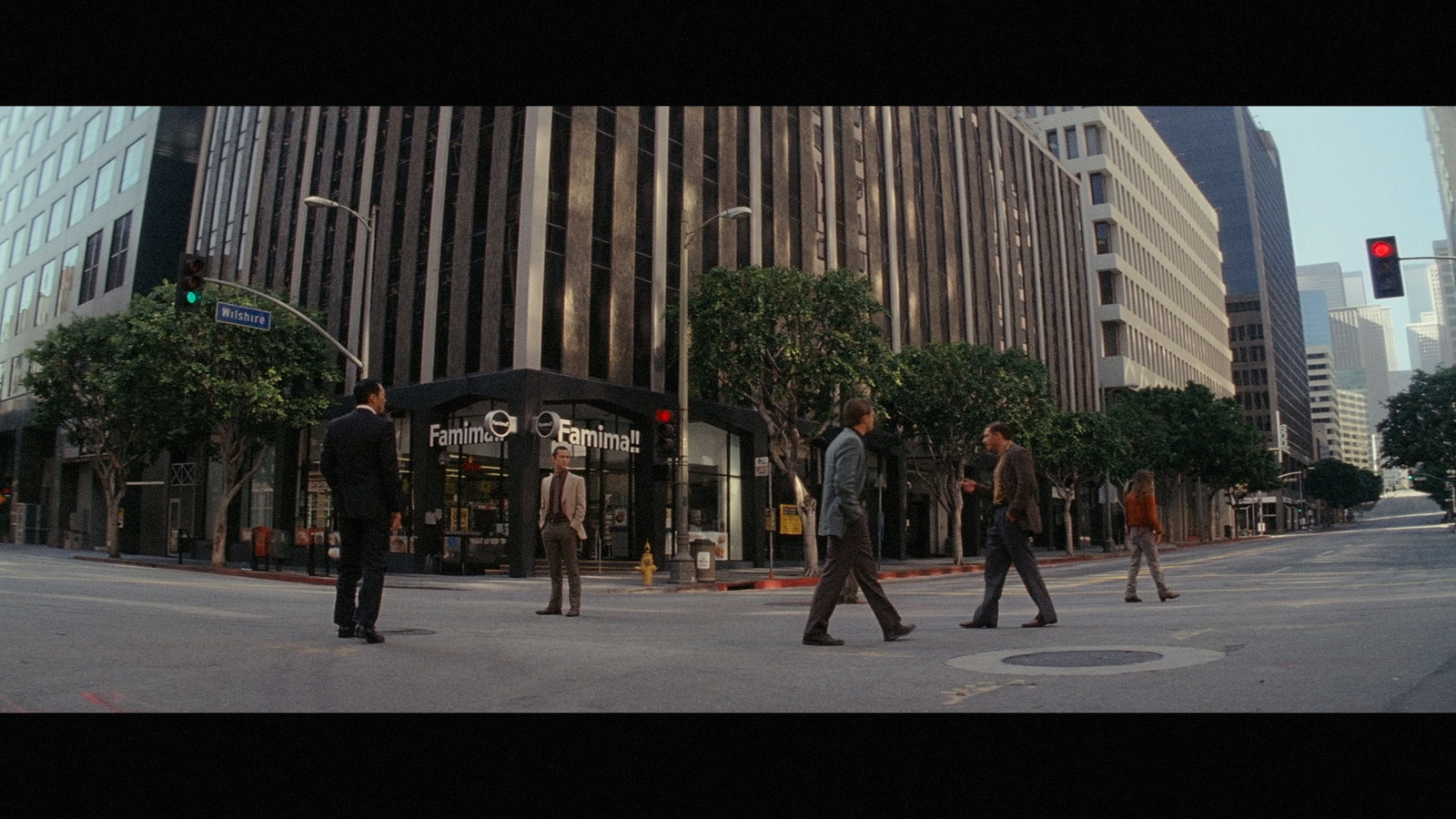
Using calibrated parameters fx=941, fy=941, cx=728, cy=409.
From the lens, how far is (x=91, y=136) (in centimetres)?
4831

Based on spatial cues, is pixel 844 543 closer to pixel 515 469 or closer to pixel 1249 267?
pixel 515 469

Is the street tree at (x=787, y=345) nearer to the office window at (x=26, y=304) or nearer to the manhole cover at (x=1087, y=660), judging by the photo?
the manhole cover at (x=1087, y=660)

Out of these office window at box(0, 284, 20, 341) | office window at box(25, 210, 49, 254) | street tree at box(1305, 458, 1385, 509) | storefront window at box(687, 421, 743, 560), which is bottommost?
storefront window at box(687, 421, 743, 560)

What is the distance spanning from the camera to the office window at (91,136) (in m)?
47.6

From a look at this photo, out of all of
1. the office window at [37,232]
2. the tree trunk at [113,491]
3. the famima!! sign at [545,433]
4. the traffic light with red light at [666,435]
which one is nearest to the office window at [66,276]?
the office window at [37,232]

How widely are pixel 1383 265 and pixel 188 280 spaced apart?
18491 mm

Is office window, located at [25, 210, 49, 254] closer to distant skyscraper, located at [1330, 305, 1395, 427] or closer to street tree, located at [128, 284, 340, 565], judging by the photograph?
street tree, located at [128, 284, 340, 565]

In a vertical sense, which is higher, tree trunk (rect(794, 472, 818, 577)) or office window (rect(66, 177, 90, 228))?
office window (rect(66, 177, 90, 228))

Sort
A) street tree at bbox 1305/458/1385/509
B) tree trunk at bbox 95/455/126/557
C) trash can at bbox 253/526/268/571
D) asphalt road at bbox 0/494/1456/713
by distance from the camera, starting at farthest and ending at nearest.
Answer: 1. street tree at bbox 1305/458/1385/509
2. tree trunk at bbox 95/455/126/557
3. trash can at bbox 253/526/268/571
4. asphalt road at bbox 0/494/1456/713

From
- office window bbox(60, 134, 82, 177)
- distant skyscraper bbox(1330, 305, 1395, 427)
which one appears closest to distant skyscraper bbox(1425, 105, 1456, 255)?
distant skyscraper bbox(1330, 305, 1395, 427)

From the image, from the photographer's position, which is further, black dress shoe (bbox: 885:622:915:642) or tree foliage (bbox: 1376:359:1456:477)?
tree foliage (bbox: 1376:359:1456:477)

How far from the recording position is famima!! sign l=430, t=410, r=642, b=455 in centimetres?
2400
